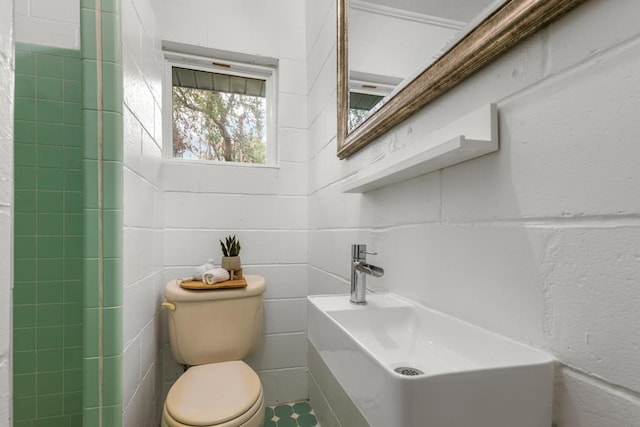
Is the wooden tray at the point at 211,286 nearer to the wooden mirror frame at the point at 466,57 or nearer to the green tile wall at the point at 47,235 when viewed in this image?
the green tile wall at the point at 47,235

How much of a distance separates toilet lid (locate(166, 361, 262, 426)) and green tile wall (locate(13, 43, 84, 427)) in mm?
350

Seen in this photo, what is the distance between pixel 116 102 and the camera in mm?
1009

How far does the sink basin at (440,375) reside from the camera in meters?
0.44

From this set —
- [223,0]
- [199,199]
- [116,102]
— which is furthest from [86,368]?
[223,0]

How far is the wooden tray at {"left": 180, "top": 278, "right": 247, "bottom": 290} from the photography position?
1459 millimetres

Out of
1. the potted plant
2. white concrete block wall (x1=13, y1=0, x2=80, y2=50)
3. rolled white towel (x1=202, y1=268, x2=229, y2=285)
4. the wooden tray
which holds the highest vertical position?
white concrete block wall (x1=13, y1=0, x2=80, y2=50)

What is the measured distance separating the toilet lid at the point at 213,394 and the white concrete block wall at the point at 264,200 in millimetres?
453

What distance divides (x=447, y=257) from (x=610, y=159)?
373mm

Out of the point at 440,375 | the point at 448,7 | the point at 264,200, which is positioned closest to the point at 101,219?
the point at 264,200

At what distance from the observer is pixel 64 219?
1.07m

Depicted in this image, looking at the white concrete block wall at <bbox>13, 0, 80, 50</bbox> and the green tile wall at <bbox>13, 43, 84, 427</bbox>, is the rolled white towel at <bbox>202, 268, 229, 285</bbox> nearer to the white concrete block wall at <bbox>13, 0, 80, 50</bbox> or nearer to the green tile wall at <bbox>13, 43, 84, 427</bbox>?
the green tile wall at <bbox>13, 43, 84, 427</bbox>

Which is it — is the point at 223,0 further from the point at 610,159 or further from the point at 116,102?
the point at 610,159

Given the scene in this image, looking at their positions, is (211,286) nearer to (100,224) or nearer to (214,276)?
(214,276)

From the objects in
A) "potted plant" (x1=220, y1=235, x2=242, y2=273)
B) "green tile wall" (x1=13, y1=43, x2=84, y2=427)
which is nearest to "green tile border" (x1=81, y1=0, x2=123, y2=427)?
"green tile wall" (x1=13, y1=43, x2=84, y2=427)
